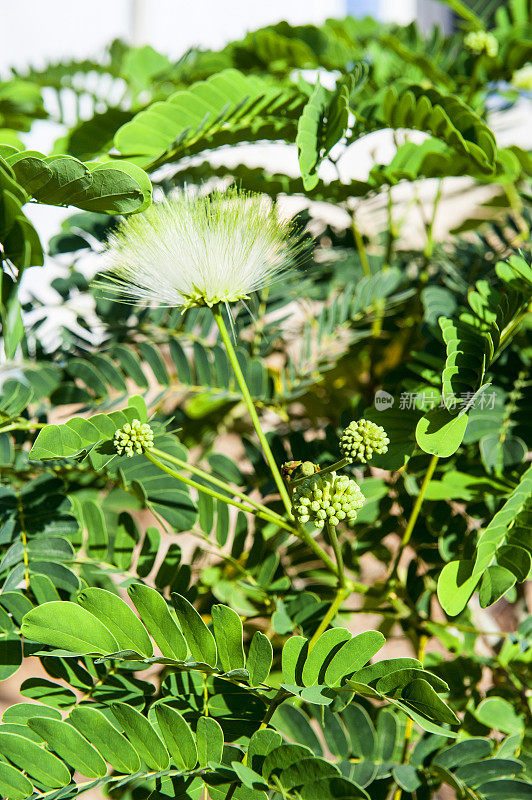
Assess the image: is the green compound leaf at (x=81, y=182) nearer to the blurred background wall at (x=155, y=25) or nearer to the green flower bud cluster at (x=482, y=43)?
the green flower bud cluster at (x=482, y=43)

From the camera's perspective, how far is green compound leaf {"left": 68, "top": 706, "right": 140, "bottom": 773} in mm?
442

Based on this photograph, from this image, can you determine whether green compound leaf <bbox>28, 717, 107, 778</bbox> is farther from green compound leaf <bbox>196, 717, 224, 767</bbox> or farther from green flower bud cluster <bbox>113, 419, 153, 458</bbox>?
green flower bud cluster <bbox>113, 419, 153, 458</bbox>

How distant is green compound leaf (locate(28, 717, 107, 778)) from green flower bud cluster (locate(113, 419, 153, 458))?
203mm

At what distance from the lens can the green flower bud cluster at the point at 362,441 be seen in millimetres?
451

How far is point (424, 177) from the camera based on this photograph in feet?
2.23

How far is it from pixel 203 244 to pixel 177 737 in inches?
15.1

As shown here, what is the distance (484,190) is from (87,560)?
1.68 m

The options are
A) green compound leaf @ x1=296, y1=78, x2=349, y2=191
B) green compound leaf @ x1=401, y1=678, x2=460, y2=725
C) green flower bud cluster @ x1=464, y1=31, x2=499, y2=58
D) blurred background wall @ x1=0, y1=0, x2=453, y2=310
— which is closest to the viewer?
green compound leaf @ x1=401, y1=678, x2=460, y2=725

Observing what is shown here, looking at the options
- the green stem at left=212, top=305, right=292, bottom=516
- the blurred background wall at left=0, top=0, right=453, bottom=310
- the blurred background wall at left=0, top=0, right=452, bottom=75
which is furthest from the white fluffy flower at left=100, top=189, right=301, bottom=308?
the blurred background wall at left=0, top=0, right=452, bottom=75

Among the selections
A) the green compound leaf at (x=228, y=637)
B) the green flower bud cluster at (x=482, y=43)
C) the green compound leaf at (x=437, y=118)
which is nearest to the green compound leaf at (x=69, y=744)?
the green compound leaf at (x=228, y=637)

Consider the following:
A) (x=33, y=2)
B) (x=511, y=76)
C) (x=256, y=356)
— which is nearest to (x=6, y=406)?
(x=256, y=356)

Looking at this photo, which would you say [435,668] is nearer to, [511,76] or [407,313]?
[407,313]

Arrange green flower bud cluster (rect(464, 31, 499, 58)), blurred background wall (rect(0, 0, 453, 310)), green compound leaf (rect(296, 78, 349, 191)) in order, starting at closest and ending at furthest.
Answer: green compound leaf (rect(296, 78, 349, 191))
green flower bud cluster (rect(464, 31, 499, 58))
blurred background wall (rect(0, 0, 453, 310))

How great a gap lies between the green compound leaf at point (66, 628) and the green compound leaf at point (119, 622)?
0.01 meters
